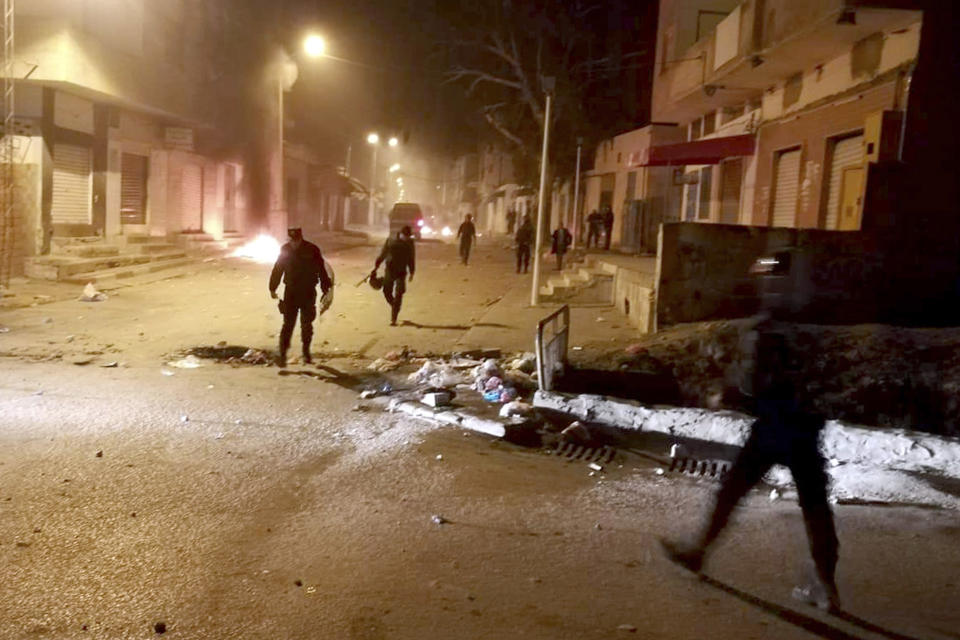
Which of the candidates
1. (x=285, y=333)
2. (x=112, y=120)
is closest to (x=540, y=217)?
(x=285, y=333)

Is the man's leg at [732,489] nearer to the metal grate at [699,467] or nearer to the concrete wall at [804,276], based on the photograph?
the metal grate at [699,467]

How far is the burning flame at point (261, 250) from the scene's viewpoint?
87.0 feet

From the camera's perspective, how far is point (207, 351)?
36.0ft

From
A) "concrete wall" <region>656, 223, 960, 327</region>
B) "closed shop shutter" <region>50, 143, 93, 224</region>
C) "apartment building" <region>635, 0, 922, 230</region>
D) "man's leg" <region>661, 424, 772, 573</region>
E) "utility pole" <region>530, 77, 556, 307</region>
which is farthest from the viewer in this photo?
"closed shop shutter" <region>50, 143, 93, 224</region>

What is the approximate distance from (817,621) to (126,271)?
59.2 ft

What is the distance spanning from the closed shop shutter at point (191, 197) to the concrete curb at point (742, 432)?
2116 cm

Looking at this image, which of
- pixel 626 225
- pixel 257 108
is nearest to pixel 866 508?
pixel 626 225

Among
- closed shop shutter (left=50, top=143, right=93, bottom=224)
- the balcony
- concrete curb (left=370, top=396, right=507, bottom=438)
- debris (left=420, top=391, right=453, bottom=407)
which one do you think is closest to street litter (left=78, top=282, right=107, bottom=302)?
closed shop shutter (left=50, top=143, right=93, bottom=224)

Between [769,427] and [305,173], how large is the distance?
39.7 meters

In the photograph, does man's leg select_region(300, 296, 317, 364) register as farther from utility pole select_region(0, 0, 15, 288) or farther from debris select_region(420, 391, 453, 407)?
utility pole select_region(0, 0, 15, 288)

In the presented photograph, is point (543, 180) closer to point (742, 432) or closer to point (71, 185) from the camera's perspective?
point (742, 432)

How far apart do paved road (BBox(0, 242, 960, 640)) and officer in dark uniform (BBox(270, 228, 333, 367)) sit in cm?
164

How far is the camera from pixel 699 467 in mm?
6828

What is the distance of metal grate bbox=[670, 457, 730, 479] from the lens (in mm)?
6676
